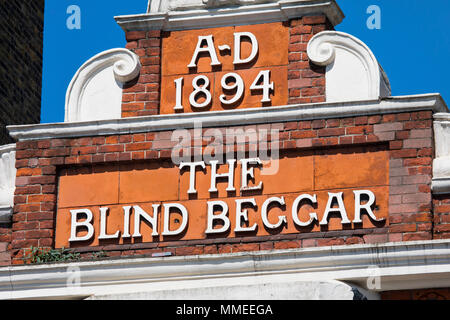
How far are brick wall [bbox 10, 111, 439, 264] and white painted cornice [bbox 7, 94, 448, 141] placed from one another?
7 centimetres

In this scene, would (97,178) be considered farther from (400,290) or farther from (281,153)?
(400,290)

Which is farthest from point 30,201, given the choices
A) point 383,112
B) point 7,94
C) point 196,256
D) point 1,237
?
point 7,94

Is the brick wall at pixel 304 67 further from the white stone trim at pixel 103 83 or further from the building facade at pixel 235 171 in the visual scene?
the white stone trim at pixel 103 83

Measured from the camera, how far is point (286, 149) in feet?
51.3

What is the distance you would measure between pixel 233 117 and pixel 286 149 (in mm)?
692

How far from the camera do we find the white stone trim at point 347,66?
15.7 m

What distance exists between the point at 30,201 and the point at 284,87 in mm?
3129

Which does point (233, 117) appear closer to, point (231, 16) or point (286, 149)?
point (286, 149)

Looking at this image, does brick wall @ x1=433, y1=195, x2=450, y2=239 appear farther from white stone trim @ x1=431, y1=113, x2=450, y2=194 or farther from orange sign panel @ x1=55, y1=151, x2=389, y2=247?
orange sign panel @ x1=55, y1=151, x2=389, y2=247

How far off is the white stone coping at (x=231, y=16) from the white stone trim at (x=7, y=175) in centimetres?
196

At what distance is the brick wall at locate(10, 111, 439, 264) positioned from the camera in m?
15.1
